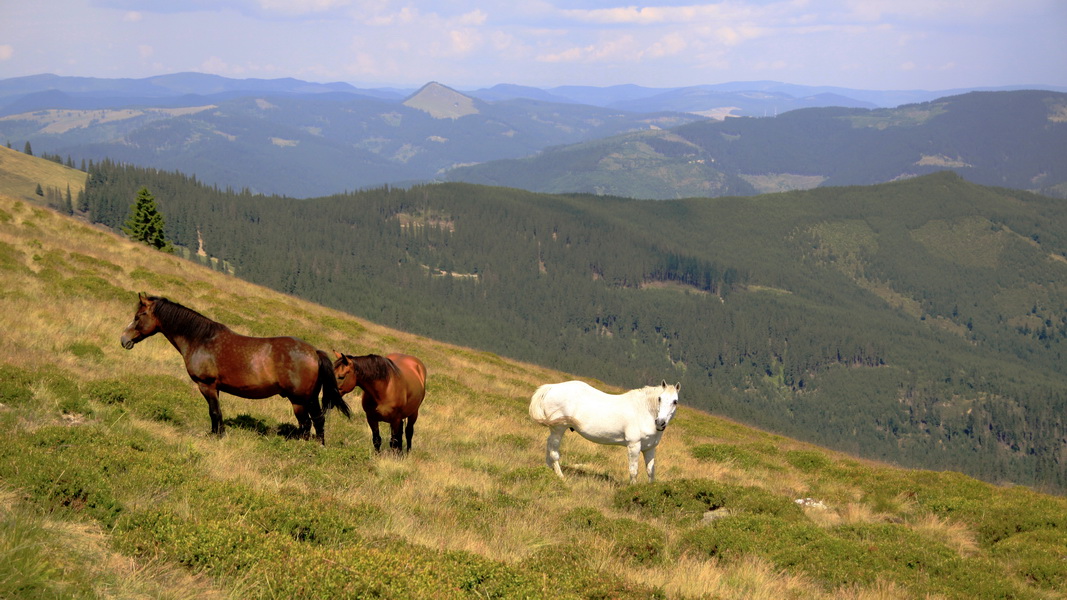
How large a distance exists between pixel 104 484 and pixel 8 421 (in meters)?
3.91

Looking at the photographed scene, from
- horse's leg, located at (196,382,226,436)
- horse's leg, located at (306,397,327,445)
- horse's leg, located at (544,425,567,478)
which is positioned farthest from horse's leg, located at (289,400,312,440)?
horse's leg, located at (544,425,567,478)

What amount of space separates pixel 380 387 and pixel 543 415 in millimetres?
4188

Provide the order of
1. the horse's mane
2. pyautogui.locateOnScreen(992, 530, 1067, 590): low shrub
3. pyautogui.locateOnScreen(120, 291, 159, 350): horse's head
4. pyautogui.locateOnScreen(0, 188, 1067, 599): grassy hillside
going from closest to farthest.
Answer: pyautogui.locateOnScreen(0, 188, 1067, 599): grassy hillside
pyautogui.locateOnScreen(992, 530, 1067, 590): low shrub
pyautogui.locateOnScreen(120, 291, 159, 350): horse's head
the horse's mane

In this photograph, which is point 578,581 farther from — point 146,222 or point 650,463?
point 146,222

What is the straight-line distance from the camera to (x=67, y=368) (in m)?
15.1

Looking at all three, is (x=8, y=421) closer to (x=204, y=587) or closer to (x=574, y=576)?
(x=204, y=587)

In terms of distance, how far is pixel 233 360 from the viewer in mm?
13055

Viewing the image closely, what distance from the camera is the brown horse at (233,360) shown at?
42.6 ft

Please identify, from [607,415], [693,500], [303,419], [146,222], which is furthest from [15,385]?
[146,222]

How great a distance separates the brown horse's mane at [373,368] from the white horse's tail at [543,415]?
356cm

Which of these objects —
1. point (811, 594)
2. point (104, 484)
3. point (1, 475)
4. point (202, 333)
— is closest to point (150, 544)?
point (104, 484)

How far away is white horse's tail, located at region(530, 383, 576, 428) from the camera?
631 inches

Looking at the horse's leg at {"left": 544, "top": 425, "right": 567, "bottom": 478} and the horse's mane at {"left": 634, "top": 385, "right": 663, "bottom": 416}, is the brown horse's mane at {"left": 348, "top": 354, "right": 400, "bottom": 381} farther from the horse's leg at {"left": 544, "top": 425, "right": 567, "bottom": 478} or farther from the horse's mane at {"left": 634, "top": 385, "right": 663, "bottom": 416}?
the horse's mane at {"left": 634, "top": 385, "right": 663, "bottom": 416}

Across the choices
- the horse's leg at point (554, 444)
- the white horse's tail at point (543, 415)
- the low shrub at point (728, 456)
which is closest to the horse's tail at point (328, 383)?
the white horse's tail at point (543, 415)
